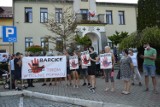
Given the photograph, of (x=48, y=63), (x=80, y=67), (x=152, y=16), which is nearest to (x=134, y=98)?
(x=80, y=67)

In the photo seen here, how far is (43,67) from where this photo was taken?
15.2 m

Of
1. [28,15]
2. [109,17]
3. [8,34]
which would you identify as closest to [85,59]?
[8,34]

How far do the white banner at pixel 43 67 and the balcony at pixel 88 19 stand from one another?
59.3 feet

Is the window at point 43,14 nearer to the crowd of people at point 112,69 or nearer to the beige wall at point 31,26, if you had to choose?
the beige wall at point 31,26

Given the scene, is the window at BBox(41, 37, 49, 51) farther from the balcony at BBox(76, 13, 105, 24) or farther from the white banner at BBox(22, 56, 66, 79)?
the white banner at BBox(22, 56, 66, 79)

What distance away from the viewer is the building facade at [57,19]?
33.9m

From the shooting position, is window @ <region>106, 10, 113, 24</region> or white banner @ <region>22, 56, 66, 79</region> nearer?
white banner @ <region>22, 56, 66, 79</region>

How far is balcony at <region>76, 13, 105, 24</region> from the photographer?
110ft

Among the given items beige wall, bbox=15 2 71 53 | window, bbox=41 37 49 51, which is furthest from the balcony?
window, bbox=41 37 49 51

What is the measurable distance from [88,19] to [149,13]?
13.0 metres

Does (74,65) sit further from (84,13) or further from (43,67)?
(84,13)

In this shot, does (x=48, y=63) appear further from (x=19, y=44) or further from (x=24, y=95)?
(x=19, y=44)

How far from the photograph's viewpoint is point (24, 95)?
12859 millimetres

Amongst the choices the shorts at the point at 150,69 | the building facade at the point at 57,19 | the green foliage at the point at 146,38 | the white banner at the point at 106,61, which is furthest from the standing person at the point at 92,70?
the building facade at the point at 57,19
